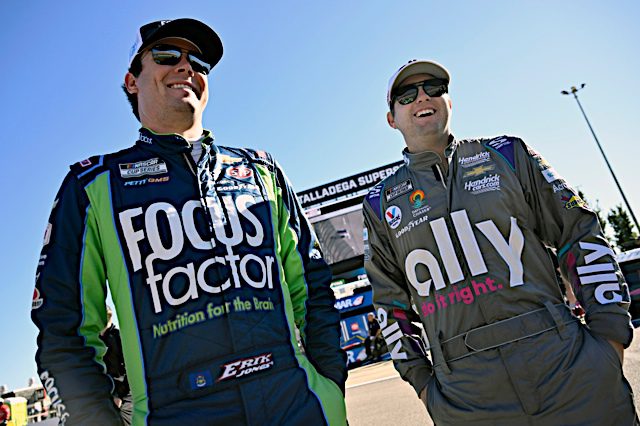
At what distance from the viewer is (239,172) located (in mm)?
2215

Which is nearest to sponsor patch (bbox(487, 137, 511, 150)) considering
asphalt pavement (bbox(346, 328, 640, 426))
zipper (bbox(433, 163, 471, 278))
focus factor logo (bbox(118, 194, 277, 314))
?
zipper (bbox(433, 163, 471, 278))

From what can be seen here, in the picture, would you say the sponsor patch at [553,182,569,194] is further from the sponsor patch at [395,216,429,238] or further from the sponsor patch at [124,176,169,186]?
the sponsor patch at [124,176,169,186]

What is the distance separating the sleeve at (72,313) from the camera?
159cm

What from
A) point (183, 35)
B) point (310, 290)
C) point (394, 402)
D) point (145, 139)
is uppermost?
point (183, 35)

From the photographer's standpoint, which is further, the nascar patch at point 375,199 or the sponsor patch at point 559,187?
the nascar patch at point 375,199

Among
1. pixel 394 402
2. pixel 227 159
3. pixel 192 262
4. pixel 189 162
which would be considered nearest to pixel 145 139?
pixel 189 162

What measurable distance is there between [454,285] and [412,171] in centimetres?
75

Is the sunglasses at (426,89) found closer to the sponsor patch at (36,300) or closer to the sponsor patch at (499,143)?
the sponsor patch at (499,143)

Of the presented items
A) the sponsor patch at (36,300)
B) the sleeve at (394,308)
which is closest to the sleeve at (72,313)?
the sponsor patch at (36,300)

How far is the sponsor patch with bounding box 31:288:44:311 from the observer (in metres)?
1.69

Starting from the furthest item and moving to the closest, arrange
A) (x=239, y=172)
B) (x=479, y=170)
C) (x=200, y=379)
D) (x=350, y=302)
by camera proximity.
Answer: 1. (x=350, y=302)
2. (x=479, y=170)
3. (x=239, y=172)
4. (x=200, y=379)

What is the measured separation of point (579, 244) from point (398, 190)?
3.25 feet

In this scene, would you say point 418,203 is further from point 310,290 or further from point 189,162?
point 189,162

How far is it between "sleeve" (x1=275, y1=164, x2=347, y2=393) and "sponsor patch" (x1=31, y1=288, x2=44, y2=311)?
0.95 metres
